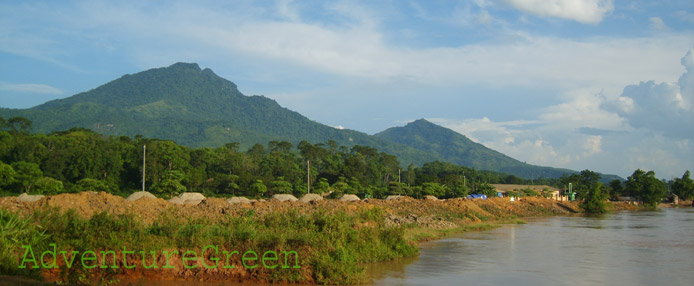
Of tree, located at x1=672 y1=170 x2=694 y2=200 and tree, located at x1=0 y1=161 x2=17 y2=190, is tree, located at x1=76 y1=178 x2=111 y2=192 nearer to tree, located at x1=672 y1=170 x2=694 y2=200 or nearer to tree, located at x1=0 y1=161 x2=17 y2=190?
tree, located at x1=0 y1=161 x2=17 y2=190

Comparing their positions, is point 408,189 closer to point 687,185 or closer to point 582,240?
point 582,240

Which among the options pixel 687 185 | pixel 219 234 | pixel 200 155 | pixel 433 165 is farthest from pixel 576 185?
pixel 219 234

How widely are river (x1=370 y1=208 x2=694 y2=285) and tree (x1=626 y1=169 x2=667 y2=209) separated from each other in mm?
60388

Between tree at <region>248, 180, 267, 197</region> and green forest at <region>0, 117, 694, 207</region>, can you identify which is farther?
tree at <region>248, 180, 267, 197</region>

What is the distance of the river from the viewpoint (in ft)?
51.0

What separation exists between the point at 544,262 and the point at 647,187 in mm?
76214

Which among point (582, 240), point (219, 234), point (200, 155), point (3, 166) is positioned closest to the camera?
point (219, 234)

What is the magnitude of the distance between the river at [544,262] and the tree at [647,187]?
198 ft

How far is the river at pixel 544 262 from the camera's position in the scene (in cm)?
1555

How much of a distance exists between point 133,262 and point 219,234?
232cm

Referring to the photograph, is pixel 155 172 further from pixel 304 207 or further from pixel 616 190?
pixel 616 190

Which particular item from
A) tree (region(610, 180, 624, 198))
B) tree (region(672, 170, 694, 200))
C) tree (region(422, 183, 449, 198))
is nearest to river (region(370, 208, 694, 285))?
tree (region(422, 183, 449, 198))

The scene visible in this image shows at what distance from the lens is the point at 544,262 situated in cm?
1922

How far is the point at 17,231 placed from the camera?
37.8 feet
